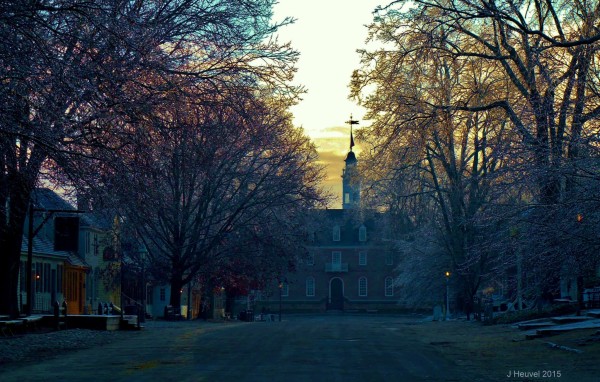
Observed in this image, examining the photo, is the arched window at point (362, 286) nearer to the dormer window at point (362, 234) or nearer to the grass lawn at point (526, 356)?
the dormer window at point (362, 234)

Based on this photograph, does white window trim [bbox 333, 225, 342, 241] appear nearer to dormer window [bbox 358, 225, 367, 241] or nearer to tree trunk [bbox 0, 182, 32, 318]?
dormer window [bbox 358, 225, 367, 241]

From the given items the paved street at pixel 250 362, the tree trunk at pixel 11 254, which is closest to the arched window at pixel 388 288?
the tree trunk at pixel 11 254

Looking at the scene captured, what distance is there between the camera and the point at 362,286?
341ft

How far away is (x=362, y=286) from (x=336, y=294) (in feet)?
10.7

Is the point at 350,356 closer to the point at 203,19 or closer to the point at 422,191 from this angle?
the point at 203,19

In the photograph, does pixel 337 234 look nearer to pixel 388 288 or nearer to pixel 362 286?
pixel 362 286


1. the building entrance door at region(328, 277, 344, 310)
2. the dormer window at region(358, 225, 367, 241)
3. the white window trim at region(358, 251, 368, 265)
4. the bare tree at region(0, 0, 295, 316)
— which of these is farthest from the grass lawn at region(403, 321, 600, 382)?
the white window trim at region(358, 251, 368, 265)

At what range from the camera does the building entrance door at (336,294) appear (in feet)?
340

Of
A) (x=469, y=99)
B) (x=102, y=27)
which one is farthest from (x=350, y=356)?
(x=469, y=99)

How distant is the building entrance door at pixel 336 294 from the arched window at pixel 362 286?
2027 mm

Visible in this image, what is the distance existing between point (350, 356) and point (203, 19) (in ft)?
28.8

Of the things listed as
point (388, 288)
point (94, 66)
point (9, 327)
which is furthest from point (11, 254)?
point (388, 288)

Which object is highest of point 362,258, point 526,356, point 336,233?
point 336,233

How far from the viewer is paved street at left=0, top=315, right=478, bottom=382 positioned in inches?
530
